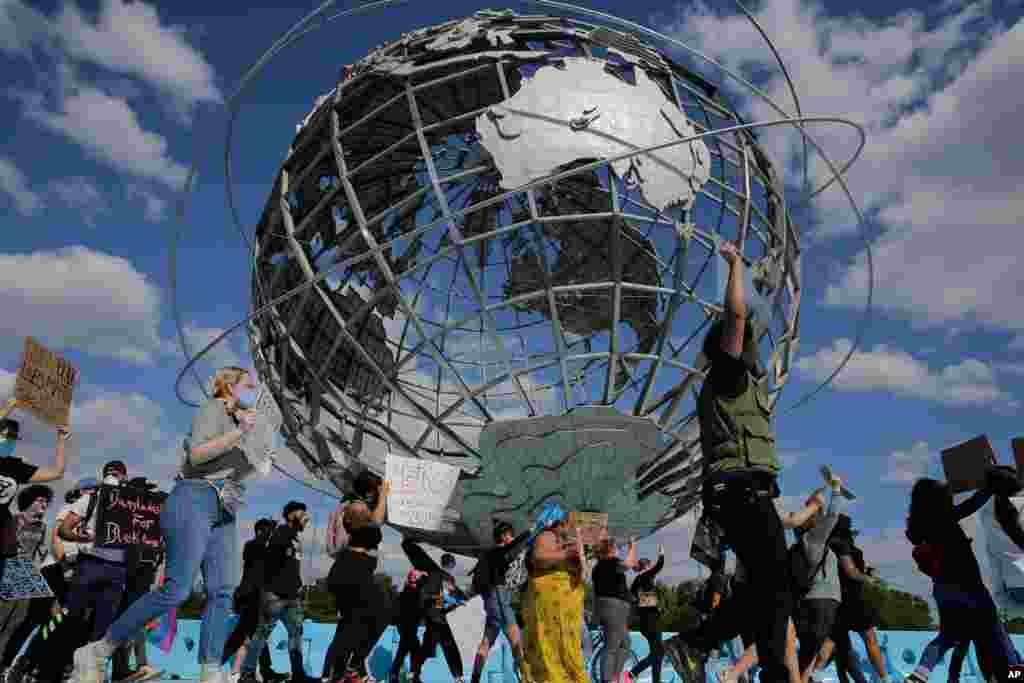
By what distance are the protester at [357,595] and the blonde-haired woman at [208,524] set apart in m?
0.62

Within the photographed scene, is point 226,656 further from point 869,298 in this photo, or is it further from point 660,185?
point 869,298

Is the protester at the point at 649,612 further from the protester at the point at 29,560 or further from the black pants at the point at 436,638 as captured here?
the protester at the point at 29,560

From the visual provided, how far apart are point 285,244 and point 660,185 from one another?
14.6 feet

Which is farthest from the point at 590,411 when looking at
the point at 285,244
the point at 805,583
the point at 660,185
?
the point at 285,244

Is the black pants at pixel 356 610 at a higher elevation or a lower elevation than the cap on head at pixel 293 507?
lower

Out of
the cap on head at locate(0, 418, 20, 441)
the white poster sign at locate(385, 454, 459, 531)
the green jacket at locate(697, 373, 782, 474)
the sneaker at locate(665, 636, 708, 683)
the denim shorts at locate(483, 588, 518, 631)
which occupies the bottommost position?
the sneaker at locate(665, 636, 708, 683)

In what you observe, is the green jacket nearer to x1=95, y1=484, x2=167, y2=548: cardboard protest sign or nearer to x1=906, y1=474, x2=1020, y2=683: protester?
x1=906, y1=474, x2=1020, y2=683: protester

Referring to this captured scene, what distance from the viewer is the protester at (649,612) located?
5.95 m

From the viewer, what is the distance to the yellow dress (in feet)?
12.6

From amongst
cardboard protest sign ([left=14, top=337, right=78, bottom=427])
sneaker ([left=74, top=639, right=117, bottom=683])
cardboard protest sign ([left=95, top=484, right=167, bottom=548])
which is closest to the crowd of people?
sneaker ([left=74, top=639, right=117, bottom=683])

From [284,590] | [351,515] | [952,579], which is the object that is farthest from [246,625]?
[952,579]

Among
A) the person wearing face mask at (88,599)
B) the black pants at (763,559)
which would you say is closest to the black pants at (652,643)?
the black pants at (763,559)

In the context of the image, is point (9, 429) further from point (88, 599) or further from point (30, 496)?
point (30, 496)

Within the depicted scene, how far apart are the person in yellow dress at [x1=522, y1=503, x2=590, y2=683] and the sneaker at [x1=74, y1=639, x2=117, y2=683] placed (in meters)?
2.00
